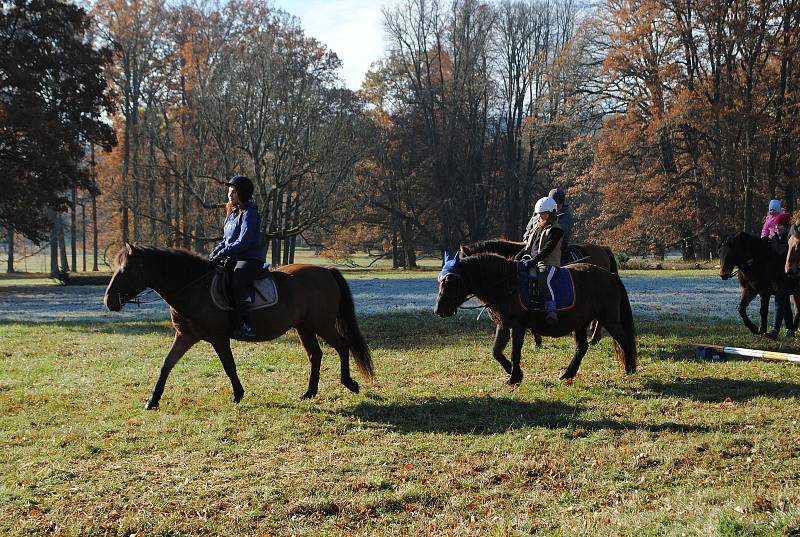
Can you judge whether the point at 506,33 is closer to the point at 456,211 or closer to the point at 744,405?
the point at 456,211

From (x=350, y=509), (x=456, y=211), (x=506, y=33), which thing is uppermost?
(x=506, y=33)

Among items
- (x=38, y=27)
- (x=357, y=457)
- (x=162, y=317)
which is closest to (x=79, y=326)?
(x=162, y=317)

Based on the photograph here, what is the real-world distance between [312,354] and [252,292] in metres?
1.21

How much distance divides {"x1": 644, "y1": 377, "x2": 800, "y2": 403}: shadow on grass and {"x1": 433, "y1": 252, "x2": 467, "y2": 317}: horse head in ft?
8.95

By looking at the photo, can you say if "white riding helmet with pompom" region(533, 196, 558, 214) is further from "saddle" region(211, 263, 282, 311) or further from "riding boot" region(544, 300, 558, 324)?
"saddle" region(211, 263, 282, 311)

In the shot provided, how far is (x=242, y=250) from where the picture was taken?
8.74 metres

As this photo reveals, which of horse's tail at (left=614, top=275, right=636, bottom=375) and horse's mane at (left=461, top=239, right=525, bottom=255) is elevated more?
horse's mane at (left=461, top=239, right=525, bottom=255)

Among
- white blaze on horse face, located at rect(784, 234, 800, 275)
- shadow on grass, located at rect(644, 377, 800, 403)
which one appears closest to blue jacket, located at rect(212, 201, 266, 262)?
shadow on grass, located at rect(644, 377, 800, 403)

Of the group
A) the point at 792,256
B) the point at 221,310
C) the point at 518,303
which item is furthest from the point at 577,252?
the point at 221,310

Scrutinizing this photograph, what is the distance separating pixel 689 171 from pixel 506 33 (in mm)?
16305

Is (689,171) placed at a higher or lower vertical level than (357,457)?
higher

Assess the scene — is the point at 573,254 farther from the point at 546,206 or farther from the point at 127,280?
the point at 127,280

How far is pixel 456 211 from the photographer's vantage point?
169 feet

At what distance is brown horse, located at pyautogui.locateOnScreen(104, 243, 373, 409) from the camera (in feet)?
28.1
